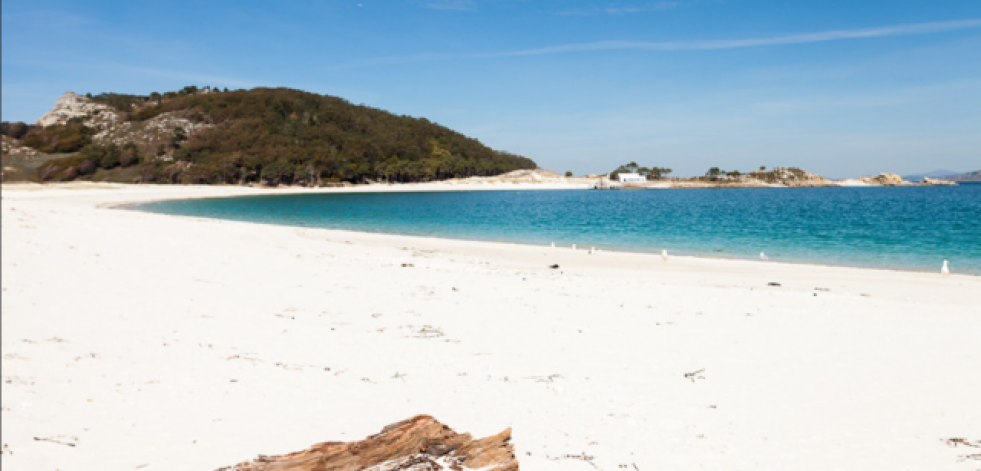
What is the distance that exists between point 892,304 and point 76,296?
643 inches

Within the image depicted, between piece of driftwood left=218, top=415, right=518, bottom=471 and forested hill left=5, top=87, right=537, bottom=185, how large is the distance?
128 meters

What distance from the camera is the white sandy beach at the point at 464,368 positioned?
4969 mm

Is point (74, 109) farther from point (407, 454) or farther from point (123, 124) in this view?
point (407, 454)

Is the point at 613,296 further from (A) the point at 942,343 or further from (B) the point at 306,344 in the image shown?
(B) the point at 306,344

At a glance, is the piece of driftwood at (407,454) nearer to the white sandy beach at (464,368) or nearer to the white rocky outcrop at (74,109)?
the white sandy beach at (464,368)

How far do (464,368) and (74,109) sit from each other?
235128 mm

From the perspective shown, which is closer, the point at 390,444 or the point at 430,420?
the point at 390,444

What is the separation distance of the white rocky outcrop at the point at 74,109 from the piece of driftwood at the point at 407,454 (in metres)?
220

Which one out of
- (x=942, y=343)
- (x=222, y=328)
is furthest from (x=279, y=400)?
(x=942, y=343)

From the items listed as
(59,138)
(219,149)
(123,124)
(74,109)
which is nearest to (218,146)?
(219,149)

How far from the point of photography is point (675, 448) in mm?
5273

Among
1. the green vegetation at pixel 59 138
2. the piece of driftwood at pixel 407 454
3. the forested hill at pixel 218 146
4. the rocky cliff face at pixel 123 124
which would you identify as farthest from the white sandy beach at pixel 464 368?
the green vegetation at pixel 59 138

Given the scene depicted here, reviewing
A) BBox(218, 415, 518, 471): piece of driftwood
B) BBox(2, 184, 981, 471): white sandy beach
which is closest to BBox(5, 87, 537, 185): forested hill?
BBox(2, 184, 981, 471): white sandy beach

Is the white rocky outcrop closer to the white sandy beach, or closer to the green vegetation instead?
the green vegetation
